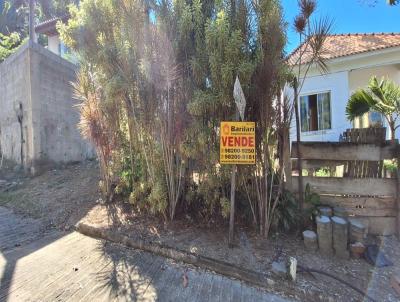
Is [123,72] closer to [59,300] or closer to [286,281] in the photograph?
[59,300]

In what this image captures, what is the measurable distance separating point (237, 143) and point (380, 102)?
3.12 m

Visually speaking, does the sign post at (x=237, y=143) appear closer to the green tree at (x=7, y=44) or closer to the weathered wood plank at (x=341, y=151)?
the weathered wood plank at (x=341, y=151)

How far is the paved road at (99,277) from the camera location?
9.55 ft

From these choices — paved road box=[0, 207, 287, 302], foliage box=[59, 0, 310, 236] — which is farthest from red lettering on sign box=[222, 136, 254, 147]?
paved road box=[0, 207, 287, 302]

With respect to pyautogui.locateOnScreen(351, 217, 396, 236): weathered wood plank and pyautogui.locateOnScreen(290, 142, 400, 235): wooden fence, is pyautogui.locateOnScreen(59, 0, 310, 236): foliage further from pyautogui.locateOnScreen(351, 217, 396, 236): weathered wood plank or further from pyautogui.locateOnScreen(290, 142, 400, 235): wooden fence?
pyautogui.locateOnScreen(351, 217, 396, 236): weathered wood plank

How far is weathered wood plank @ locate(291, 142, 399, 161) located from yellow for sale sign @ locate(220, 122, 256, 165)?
1078 millimetres

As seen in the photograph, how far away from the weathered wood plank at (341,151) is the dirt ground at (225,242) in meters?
1.23

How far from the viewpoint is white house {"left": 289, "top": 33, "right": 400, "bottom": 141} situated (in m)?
8.66

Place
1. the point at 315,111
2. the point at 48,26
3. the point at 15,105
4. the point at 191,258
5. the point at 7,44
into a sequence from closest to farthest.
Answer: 1. the point at 191,258
2. the point at 15,105
3. the point at 315,111
4. the point at 48,26
5. the point at 7,44

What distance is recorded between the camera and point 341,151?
4312mm

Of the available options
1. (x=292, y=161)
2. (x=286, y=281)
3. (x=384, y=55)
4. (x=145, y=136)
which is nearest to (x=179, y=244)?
(x=286, y=281)

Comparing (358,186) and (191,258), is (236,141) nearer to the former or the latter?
(191,258)

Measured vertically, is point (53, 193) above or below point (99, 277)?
above

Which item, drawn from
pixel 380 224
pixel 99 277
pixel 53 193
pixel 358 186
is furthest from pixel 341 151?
pixel 53 193
